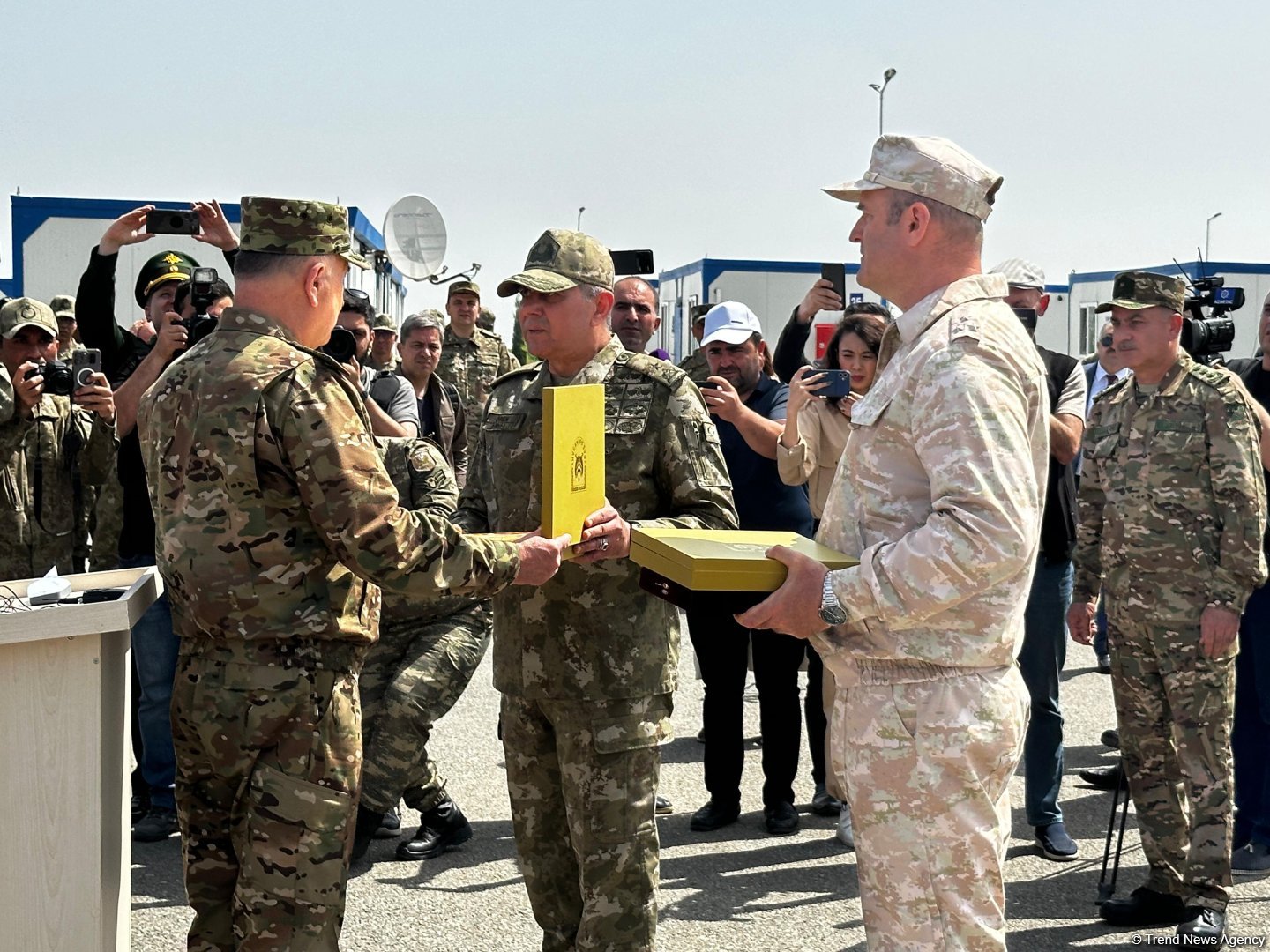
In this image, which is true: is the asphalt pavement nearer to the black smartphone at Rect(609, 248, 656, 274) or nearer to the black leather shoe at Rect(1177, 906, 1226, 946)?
the black leather shoe at Rect(1177, 906, 1226, 946)

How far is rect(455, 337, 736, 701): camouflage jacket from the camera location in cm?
386

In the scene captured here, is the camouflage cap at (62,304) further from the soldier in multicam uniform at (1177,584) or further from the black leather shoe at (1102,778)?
the soldier in multicam uniform at (1177,584)

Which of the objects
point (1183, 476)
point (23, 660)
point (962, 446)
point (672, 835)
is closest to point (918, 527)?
point (962, 446)

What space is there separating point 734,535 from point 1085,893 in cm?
290

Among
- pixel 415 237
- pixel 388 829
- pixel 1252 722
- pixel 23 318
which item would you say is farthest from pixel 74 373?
pixel 415 237

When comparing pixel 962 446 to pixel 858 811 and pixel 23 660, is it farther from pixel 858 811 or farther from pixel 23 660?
pixel 23 660

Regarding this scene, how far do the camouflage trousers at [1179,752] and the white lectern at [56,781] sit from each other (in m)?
3.55

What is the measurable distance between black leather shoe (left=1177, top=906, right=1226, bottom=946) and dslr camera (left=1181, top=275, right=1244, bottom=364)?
210cm

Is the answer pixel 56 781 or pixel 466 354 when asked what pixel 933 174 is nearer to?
pixel 56 781

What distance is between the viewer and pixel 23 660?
317cm

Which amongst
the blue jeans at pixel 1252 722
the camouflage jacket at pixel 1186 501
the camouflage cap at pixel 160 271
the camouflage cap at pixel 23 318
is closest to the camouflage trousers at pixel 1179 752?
the camouflage jacket at pixel 1186 501

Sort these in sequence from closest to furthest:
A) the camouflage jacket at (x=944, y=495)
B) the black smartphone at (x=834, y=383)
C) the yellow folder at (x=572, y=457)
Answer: the camouflage jacket at (x=944, y=495)
the yellow folder at (x=572, y=457)
the black smartphone at (x=834, y=383)

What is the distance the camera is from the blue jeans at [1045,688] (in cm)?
566

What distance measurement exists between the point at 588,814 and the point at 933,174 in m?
2.04
